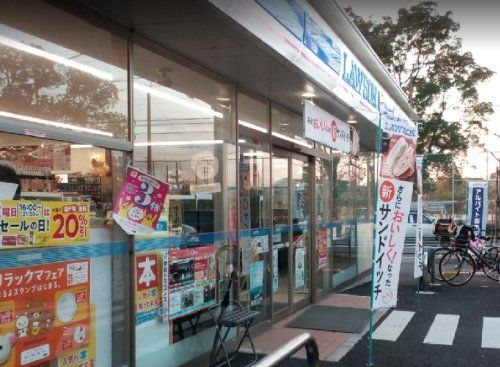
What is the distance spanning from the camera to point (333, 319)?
805 centimetres

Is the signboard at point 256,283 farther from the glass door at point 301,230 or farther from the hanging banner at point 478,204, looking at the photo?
the hanging banner at point 478,204

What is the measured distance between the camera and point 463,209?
68.9 ft

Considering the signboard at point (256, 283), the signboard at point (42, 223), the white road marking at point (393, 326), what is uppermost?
the signboard at point (42, 223)

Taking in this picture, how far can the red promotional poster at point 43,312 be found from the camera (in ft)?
11.6

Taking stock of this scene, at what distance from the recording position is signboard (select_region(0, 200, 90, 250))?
3.49 m

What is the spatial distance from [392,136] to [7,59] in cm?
395

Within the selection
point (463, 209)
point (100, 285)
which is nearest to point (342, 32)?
point (100, 285)

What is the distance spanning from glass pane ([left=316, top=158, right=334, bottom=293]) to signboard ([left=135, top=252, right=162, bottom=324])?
198 inches

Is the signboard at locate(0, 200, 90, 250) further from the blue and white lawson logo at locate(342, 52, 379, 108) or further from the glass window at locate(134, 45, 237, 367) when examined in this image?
the blue and white lawson logo at locate(342, 52, 379, 108)

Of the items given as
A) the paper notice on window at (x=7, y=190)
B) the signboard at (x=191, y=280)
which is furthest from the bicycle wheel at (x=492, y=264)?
the paper notice on window at (x=7, y=190)

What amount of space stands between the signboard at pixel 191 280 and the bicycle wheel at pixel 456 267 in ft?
22.4

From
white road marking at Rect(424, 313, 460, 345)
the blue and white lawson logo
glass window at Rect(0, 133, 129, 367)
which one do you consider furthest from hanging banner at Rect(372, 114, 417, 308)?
glass window at Rect(0, 133, 129, 367)

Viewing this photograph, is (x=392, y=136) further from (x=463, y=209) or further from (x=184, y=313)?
(x=463, y=209)

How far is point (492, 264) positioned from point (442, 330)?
5019 mm
